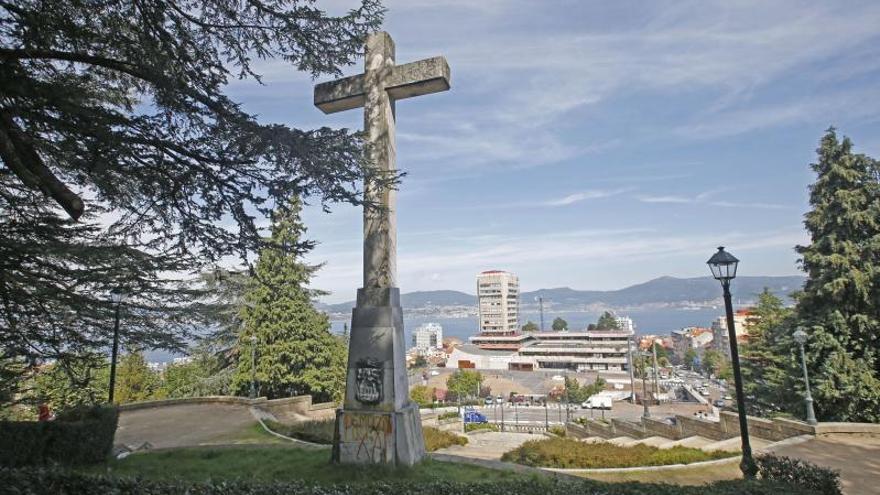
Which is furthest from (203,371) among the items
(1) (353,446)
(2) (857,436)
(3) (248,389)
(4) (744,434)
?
(2) (857,436)

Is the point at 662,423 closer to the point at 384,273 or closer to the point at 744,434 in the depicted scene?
the point at 744,434

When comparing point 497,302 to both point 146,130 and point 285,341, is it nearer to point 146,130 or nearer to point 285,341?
point 285,341

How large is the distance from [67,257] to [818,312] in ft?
67.4

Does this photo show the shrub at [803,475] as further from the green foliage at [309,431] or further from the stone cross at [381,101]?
the green foliage at [309,431]

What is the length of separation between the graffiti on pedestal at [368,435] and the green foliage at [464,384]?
59.6 m

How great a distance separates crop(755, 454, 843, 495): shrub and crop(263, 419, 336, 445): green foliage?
8.88 meters

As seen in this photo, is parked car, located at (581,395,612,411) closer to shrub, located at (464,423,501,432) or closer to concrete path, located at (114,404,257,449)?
shrub, located at (464,423,501,432)

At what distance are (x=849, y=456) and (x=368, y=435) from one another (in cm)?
1029

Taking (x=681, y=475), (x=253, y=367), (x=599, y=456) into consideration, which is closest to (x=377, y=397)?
(x=599, y=456)

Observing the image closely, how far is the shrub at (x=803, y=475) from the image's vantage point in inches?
210

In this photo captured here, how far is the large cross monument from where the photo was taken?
7.02m

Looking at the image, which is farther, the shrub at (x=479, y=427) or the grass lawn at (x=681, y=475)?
the shrub at (x=479, y=427)

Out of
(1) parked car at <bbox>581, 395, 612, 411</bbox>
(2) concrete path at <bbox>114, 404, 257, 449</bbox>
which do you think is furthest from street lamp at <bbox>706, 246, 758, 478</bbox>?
(1) parked car at <bbox>581, 395, 612, 411</bbox>

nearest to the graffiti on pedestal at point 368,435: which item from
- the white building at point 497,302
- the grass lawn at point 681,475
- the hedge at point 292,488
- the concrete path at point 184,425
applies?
the hedge at point 292,488
